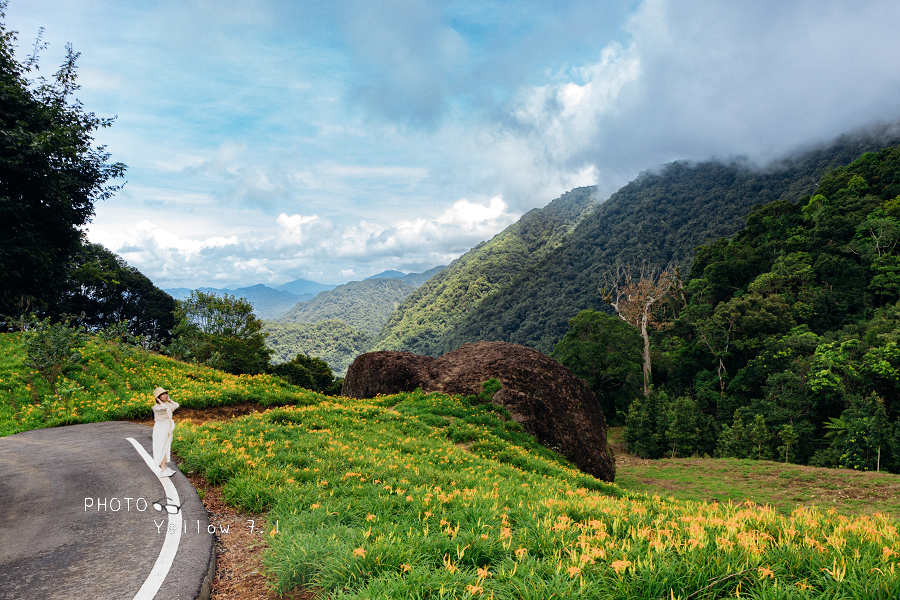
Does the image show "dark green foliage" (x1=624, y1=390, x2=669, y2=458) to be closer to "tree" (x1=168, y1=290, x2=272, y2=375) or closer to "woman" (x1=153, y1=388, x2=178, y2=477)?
"tree" (x1=168, y1=290, x2=272, y2=375)

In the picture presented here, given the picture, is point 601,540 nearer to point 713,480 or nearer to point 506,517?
point 506,517

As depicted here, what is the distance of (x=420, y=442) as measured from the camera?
10.3 meters

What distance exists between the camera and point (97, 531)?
4836mm

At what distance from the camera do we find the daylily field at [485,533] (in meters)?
2.69

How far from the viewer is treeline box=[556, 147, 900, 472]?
25266 mm

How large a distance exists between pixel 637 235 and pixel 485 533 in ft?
414

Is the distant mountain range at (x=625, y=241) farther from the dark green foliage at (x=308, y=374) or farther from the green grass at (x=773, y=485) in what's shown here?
the green grass at (x=773, y=485)

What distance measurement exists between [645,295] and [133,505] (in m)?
47.2

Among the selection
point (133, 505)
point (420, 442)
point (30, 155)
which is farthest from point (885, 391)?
point (30, 155)

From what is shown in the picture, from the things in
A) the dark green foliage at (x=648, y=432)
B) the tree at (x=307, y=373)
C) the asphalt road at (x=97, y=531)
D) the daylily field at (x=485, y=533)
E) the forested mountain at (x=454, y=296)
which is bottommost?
the dark green foliage at (x=648, y=432)

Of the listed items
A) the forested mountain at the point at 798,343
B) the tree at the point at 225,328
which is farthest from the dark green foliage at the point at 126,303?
the forested mountain at the point at 798,343

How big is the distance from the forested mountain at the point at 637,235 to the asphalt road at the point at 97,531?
82.4 m

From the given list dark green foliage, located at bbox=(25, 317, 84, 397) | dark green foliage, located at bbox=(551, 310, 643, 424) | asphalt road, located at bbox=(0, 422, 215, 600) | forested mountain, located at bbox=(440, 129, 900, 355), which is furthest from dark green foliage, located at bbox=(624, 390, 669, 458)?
forested mountain, located at bbox=(440, 129, 900, 355)

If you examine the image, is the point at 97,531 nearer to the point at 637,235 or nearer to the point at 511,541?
the point at 511,541
